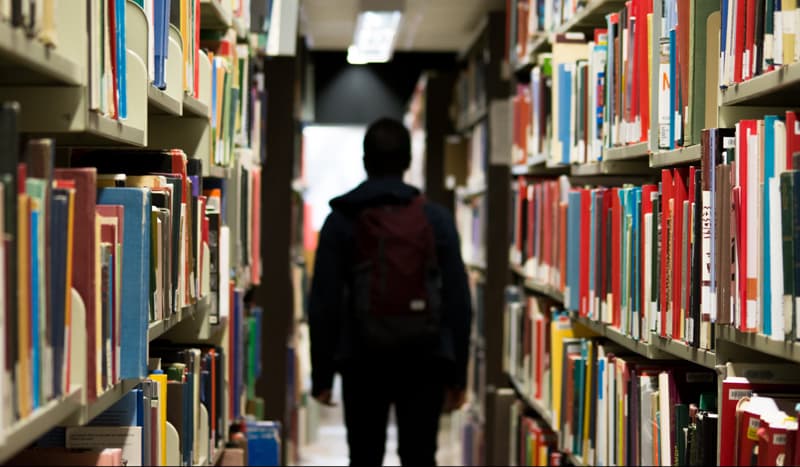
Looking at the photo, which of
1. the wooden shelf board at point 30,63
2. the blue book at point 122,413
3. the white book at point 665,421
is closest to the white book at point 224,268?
the blue book at point 122,413

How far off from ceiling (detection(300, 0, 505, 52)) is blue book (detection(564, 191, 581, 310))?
2636mm

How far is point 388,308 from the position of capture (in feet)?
10.0

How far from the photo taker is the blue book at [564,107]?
3.33 m

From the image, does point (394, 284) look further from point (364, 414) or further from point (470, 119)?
point (470, 119)

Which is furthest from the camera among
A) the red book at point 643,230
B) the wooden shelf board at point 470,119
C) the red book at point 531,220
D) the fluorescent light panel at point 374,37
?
the fluorescent light panel at point 374,37

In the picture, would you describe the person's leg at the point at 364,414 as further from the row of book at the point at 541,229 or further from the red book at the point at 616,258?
the red book at the point at 616,258

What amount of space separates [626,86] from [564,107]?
76 cm

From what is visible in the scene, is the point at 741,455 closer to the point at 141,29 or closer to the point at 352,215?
the point at 141,29

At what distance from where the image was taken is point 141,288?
1.72m

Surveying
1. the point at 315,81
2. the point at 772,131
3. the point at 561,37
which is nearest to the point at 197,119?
the point at 561,37

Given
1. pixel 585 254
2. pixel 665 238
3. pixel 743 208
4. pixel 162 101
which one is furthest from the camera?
pixel 585 254

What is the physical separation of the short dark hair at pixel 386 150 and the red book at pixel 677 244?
1.28 meters

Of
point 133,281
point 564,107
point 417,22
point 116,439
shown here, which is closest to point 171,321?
point 116,439

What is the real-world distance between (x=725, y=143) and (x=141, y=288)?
39.6 inches
